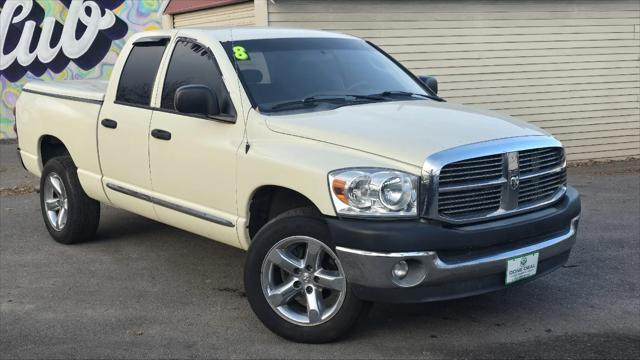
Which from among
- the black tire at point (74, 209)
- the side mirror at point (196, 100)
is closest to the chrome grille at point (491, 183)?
the side mirror at point (196, 100)

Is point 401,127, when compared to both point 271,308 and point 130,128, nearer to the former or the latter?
point 271,308

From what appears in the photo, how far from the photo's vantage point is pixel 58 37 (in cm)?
1538

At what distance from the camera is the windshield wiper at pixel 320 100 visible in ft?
16.5

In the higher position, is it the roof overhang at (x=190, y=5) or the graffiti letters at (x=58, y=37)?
the roof overhang at (x=190, y=5)

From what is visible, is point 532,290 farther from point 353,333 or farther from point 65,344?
point 65,344

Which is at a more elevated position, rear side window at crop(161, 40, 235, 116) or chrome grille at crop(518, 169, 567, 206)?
rear side window at crop(161, 40, 235, 116)

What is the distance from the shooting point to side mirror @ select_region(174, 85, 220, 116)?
4.88 m

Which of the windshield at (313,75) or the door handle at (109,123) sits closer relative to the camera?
the windshield at (313,75)

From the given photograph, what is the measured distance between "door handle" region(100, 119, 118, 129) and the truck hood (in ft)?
5.76

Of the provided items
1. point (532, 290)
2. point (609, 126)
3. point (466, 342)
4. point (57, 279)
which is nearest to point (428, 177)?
point (466, 342)

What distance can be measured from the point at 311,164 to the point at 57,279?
265 cm

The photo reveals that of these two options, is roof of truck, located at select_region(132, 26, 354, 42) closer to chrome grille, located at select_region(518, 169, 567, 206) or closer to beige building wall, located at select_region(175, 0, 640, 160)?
chrome grille, located at select_region(518, 169, 567, 206)

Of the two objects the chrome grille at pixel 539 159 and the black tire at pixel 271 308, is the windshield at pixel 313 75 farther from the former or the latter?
the chrome grille at pixel 539 159

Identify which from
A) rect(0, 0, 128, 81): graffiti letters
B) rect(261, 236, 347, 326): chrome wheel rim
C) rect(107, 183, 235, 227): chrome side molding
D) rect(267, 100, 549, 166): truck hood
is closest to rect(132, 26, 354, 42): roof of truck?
rect(267, 100, 549, 166): truck hood
